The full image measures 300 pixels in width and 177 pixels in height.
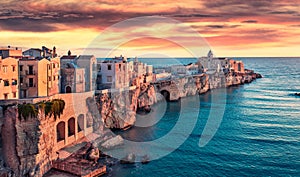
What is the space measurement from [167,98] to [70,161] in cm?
4497

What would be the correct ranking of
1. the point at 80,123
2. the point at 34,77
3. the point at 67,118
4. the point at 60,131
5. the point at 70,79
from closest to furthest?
1. the point at 60,131
2. the point at 67,118
3. the point at 34,77
4. the point at 80,123
5. the point at 70,79

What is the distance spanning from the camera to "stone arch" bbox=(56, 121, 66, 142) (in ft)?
121

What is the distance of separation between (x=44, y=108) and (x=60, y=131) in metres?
5.75

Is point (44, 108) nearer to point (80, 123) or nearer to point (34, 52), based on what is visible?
point (80, 123)

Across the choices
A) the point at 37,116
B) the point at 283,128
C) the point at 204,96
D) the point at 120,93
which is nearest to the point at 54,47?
the point at 120,93

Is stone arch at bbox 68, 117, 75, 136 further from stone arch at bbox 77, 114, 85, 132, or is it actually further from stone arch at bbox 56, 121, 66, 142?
stone arch at bbox 56, 121, 66, 142

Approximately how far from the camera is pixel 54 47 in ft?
174

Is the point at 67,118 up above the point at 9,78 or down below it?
below

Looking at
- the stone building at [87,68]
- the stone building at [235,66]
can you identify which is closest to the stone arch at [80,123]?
the stone building at [87,68]

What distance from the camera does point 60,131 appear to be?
3728cm

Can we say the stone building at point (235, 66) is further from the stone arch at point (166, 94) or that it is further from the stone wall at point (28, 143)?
the stone wall at point (28, 143)

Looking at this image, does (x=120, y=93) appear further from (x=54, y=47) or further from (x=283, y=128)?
(x=283, y=128)

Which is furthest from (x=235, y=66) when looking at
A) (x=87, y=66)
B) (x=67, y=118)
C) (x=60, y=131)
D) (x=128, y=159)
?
(x=60, y=131)

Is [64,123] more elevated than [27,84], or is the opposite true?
[27,84]
